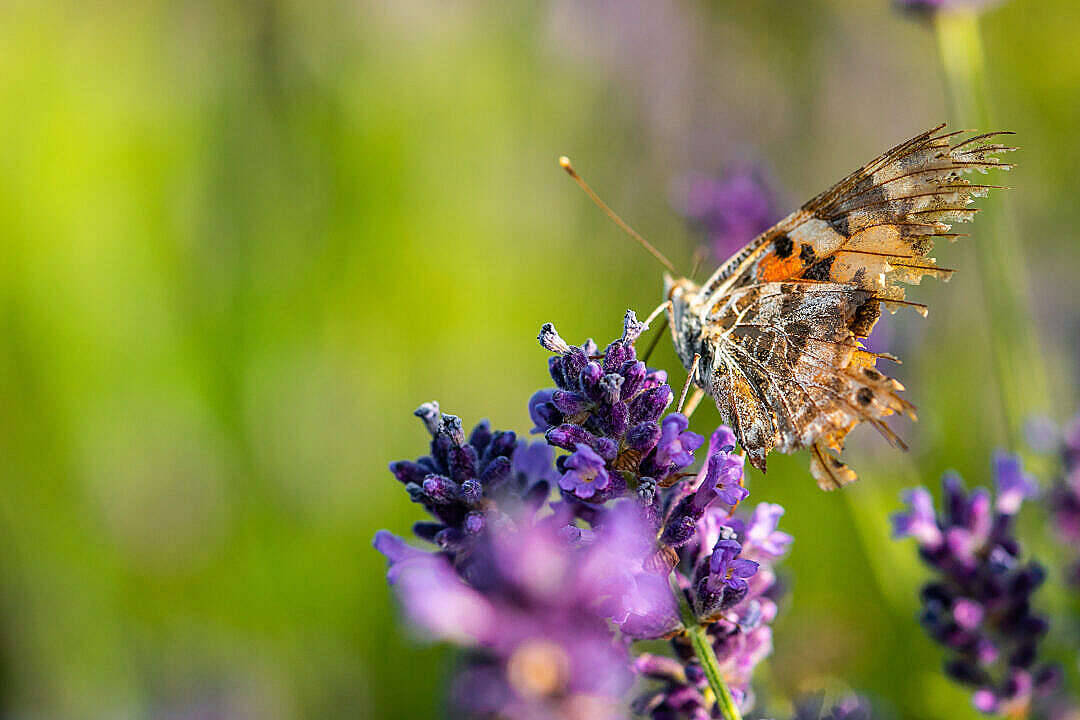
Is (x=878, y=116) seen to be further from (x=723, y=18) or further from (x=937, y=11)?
(x=937, y=11)

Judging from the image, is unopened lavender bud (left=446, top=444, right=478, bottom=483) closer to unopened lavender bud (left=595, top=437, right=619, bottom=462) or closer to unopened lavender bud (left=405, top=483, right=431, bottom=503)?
unopened lavender bud (left=405, top=483, right=431, bottom=503)

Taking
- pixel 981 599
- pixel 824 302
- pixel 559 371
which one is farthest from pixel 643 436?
pixel 981 599

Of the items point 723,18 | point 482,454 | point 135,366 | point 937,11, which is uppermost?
point 723,18

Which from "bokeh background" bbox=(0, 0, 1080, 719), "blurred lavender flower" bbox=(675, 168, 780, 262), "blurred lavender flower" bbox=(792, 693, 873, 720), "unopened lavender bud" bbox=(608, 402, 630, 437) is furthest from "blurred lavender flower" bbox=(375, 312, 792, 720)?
"blurred lavender flower" bbox=(675, 168, 780, 262)

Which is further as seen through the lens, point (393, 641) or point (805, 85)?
point (805, 85)

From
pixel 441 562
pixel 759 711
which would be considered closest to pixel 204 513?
pixel 759 711

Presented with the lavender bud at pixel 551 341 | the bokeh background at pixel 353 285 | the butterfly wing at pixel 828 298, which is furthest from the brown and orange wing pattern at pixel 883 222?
the bokeh background at pixel 353 285
